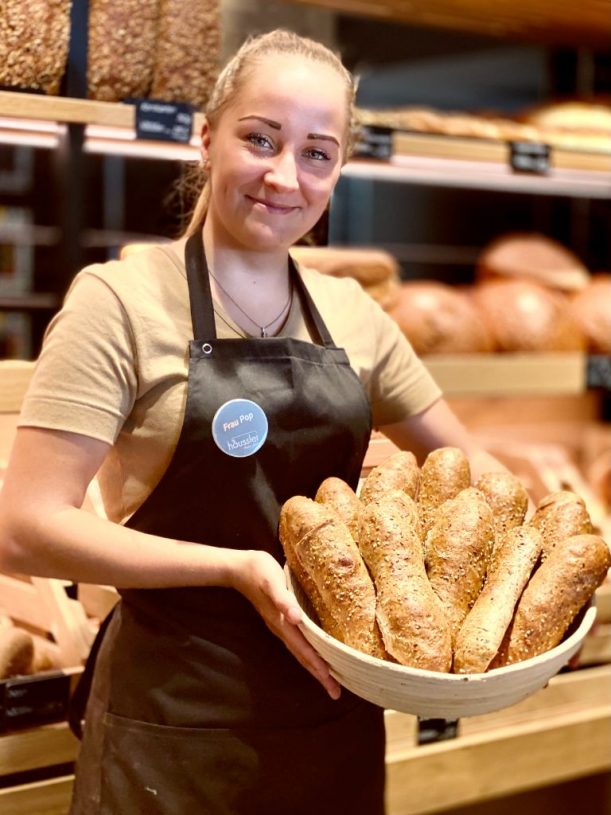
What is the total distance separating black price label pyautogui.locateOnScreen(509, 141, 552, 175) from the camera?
2503mm

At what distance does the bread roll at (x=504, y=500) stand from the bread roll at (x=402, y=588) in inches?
6.4

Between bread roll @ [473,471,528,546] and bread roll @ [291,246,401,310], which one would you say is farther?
bread roll @ [291,246,401,310]

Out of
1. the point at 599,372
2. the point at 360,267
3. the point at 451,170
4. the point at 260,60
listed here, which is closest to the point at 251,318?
the point at 260,60

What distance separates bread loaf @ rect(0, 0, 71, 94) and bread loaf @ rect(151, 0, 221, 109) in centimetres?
19

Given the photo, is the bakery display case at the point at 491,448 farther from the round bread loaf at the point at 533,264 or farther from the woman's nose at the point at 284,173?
the woman's nose at the point at 284,173

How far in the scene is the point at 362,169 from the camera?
2398 mm

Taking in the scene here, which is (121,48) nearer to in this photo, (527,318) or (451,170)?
(451,170)

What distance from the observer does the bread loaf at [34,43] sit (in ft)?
5.57

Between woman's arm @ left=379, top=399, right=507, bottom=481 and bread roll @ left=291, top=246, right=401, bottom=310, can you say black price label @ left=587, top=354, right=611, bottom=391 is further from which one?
woman's arm @ left=379, top=399, right=507, bottom=481

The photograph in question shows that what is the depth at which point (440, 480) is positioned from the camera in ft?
4.99

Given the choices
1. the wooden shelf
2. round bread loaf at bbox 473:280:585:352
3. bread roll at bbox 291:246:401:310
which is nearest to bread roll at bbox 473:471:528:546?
bread roll at bbox 291:246:401:310

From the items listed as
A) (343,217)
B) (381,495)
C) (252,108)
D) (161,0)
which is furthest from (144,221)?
(343,217)

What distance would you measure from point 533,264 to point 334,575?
1.98 meters

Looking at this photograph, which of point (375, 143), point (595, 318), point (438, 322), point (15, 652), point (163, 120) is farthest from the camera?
point (595, 318)
